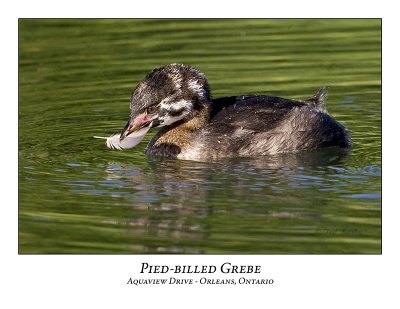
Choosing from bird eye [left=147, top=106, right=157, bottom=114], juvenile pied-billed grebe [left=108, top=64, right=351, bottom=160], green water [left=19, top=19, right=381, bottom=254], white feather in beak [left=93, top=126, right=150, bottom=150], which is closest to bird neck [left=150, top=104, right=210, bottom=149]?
juvenile pied-billed grebe [left=108, top=64, right=351, bottom=160]

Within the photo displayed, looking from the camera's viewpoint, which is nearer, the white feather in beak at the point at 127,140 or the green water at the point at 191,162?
the green water at the point at 191,162

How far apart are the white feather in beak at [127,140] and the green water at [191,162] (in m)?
0.15

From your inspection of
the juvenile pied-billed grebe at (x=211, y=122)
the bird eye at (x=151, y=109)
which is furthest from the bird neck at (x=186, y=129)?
the bird eye at (x=151, y=109)

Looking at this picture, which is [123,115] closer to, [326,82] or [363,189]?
[326,82]

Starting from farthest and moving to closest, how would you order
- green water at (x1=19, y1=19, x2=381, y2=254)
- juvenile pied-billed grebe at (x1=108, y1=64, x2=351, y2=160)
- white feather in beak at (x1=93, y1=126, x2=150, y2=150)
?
white feather in beak at (x1=93, y1=126, x2=150, y2=150) → juvenile pied-billed grebe at (x1=108, y1=64, x2=351, y2=160) → green water at (x1=19, y1=19, x2=381, y2=254)

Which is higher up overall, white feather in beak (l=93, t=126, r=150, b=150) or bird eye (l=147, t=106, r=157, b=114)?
bird eye (l=147, t=106, r=157, b=114)

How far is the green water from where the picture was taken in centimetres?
1310

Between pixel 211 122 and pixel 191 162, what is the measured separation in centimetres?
72

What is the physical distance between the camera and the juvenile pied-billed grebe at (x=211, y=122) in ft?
52.5

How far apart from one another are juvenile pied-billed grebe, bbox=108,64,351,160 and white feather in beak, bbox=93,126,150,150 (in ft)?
0.05

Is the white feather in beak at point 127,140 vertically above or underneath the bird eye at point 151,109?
underneath

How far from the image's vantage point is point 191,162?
1603 cm

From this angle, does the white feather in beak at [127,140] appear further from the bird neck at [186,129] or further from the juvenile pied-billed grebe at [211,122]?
the bird neck at [186,129]

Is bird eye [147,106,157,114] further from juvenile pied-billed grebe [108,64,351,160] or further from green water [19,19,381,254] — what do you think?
green water [19,19,381,254]
